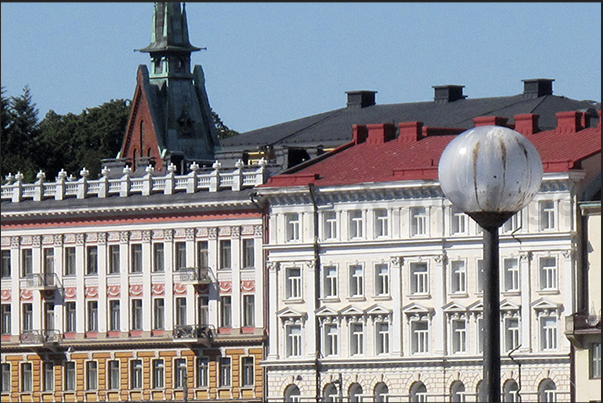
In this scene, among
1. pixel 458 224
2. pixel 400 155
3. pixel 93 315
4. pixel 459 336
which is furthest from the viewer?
pixel 93 315

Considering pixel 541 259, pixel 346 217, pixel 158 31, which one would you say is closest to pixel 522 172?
pixel 541 259

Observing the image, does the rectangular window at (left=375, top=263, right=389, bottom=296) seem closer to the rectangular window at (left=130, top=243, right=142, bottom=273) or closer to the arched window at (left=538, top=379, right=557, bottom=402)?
the arched window at (left=538, top=379, right=557, bottom=402)

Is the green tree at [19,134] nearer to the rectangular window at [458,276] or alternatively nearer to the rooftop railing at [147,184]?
the rooftop railing at [147,184]

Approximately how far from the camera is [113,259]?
9031 cm

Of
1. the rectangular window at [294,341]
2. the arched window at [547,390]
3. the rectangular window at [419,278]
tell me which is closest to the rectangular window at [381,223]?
the rectangular window at [419,278]

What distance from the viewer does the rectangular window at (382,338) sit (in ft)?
270

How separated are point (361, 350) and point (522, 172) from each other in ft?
233

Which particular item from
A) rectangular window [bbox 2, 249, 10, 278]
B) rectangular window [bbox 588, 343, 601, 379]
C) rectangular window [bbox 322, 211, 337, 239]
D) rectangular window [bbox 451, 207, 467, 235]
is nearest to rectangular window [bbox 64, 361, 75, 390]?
rectangular window [bbox 2, 249, 10, 278]

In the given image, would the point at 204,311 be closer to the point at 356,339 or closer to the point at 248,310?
the point at 248,310

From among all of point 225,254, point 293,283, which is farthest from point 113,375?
point 293,283

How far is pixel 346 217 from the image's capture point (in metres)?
84.1

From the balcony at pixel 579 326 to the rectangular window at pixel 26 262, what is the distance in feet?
82.1

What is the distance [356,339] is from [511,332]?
6.99 m

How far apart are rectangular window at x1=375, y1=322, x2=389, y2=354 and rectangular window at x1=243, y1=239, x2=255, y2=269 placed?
6.46 meters
